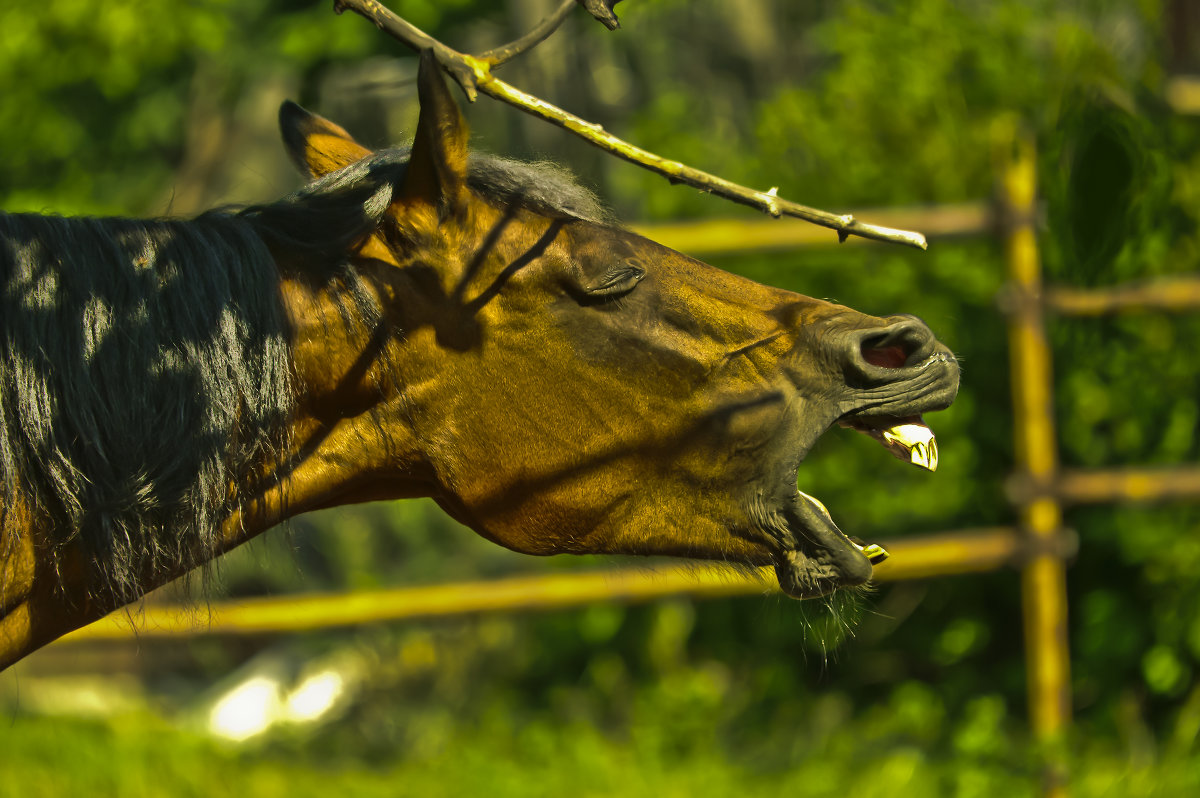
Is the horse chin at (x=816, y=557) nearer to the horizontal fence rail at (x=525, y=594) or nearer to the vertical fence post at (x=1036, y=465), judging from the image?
the horizontal fence rail at (x=525, y=594)

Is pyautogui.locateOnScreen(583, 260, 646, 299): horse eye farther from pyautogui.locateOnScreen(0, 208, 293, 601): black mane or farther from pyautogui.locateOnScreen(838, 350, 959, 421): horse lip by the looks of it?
pyautogui.locateOnScreen(0, 208, 293, 601): black mane

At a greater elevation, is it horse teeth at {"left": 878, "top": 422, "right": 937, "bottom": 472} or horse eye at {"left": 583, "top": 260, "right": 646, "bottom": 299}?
horse eye at {"left": 583, "top": 260, "right": 646, "bottom": 299}

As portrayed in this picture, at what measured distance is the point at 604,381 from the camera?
2.07 metres

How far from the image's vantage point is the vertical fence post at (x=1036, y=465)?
4043 millimetres

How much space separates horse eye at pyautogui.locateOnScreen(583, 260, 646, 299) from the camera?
2.04m

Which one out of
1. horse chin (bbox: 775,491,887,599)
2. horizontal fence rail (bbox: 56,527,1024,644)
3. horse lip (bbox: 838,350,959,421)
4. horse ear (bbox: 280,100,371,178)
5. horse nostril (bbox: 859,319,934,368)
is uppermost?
horse ear (bbox: 280,100,371,178)

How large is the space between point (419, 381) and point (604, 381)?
0.32 metres

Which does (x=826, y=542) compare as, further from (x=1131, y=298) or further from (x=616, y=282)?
(x=1131, y=298)

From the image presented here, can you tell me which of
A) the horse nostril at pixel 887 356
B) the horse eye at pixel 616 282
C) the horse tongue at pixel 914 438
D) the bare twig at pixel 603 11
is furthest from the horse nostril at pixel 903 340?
the bare twig at pixel 603 11

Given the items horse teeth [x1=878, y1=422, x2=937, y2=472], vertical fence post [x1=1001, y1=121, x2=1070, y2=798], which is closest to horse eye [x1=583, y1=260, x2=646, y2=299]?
horse teeth [x1=878, y1=422, x2=937, y2=472]

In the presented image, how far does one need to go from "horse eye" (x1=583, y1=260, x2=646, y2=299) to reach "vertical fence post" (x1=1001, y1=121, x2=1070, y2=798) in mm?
2395

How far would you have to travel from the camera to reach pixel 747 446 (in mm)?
2113

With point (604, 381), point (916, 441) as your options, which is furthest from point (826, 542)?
point (604, 381)

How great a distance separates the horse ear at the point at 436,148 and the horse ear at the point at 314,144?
1.18 ft
